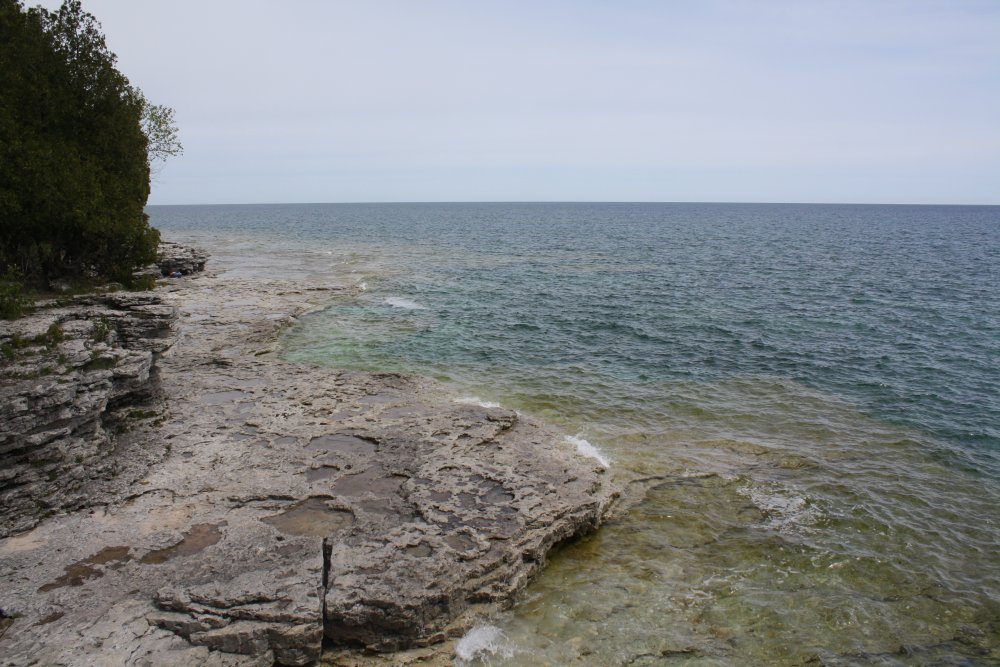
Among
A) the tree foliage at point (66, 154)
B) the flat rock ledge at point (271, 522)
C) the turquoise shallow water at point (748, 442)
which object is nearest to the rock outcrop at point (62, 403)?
the flat rock ledge at point (271, 522)

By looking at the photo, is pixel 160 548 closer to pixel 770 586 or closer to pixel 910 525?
pixel 770 586

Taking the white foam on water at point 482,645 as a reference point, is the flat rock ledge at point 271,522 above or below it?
above

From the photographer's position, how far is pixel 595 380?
90.8 ft

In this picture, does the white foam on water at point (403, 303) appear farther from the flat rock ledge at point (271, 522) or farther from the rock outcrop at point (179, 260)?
the flat rock ledge at point (271, 522)

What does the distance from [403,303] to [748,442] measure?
96.5ft

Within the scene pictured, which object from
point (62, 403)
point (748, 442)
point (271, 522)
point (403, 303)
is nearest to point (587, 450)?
point (748, 442)

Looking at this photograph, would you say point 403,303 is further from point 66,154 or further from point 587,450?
point 587,450

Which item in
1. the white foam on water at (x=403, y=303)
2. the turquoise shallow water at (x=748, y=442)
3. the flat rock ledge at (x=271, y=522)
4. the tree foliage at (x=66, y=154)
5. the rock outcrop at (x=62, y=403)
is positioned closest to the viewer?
the flat rock ledge at (x=271, y=522)

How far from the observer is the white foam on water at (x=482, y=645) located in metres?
11.5

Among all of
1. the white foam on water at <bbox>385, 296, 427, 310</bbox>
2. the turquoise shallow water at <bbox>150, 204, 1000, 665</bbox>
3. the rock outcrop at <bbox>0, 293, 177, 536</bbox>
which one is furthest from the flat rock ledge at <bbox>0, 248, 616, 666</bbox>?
the white foam on water at <bbox>385, 296, 427, 310</bbox>

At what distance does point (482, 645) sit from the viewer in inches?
465

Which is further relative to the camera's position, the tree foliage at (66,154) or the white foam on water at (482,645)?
the tree foliage at (66,154)

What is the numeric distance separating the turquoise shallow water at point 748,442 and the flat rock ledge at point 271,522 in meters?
1.75

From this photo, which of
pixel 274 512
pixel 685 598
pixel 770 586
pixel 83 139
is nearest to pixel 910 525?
pixel 770 586
